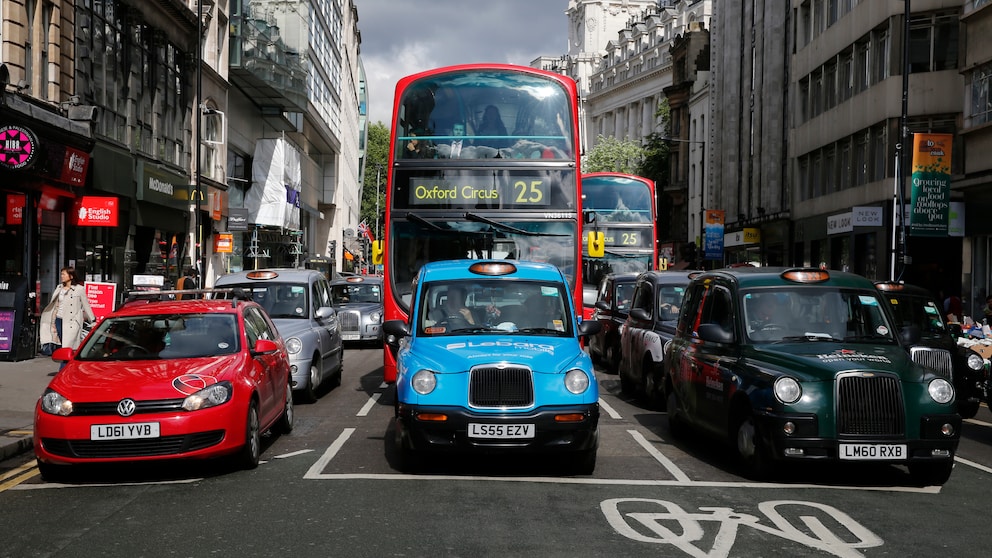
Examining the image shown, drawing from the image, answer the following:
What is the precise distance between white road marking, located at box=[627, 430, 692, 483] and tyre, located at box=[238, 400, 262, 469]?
369 cm

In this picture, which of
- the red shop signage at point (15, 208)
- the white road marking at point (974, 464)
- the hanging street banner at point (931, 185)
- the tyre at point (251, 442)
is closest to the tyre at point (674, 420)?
the white road marking at point (974, 464)

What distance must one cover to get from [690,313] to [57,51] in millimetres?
17254

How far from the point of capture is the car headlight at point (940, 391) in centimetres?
864

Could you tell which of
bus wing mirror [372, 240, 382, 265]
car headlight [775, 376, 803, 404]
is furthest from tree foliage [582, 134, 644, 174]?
car headlight [775, 376, 803, 404]

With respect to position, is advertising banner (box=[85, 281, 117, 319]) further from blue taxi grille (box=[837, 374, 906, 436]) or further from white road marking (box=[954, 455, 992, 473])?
blue taxi grille (box=[837, 374, 906, 436])

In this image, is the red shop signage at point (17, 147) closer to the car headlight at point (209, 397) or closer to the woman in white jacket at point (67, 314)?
the woman in white jacket at point (67, 314)

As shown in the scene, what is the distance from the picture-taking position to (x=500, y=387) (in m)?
8.81

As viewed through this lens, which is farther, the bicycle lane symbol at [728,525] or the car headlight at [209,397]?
the car headlight at [209,397]

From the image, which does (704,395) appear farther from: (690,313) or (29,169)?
(29,169)

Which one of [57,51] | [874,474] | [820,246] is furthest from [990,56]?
[57,51]

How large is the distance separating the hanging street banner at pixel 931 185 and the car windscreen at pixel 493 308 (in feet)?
62.9

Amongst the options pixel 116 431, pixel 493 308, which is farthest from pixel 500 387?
pixel 116 431

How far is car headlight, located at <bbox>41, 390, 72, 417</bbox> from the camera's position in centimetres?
864

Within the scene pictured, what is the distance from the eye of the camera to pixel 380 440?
36.4ft
